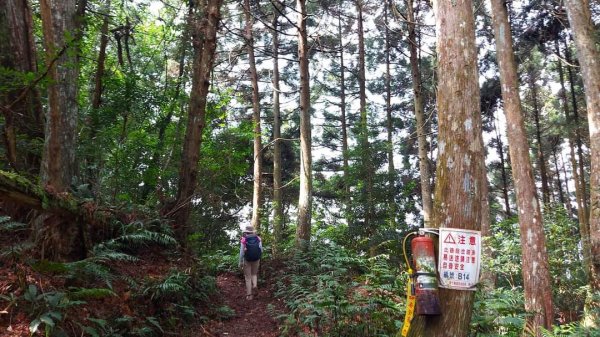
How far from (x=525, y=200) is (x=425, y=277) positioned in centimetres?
667

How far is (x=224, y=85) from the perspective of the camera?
20.6 m

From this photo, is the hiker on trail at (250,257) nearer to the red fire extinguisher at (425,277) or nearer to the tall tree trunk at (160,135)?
the tall tree trunk at (160,135)

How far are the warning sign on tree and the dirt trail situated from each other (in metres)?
4.03

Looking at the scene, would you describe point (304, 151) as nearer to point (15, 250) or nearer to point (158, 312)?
point (158, 312)

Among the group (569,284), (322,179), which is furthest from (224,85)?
(569,284)

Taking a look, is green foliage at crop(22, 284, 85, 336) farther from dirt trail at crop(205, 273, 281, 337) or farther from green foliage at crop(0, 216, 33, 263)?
dirt trail at crop(205, 273, 281, 337)

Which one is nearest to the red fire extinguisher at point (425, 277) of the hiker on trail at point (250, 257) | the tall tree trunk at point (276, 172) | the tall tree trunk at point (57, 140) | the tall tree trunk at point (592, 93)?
the tall tree trunk at point (57, 140)

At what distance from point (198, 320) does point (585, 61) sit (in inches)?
359

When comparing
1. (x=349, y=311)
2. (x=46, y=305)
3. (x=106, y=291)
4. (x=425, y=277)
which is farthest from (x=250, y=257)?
(x=425, y=277)

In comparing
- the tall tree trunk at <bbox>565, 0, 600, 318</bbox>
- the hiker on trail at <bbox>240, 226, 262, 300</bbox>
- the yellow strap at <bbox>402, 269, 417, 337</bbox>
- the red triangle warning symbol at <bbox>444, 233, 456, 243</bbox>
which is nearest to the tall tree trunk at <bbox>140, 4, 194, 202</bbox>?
the hiker on trail at <bbox>240, 226, 262, 300</bbox>

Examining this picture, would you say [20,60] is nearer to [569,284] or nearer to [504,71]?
[504,71]

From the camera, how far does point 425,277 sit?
11.2 ft

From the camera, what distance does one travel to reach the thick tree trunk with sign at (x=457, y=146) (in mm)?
3449

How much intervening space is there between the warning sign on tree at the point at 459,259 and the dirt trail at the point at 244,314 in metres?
4.03
